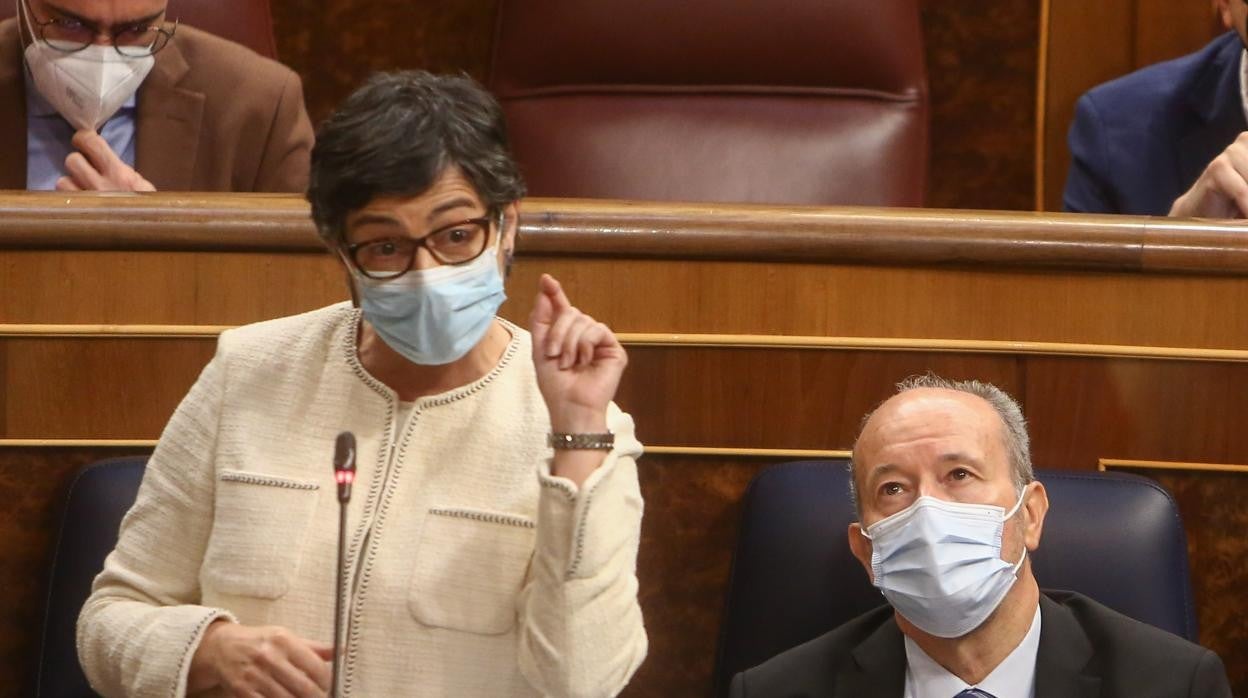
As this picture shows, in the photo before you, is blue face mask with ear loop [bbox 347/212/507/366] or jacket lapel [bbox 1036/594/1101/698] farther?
jacket lapel [bbox 1036/594/1101/698]

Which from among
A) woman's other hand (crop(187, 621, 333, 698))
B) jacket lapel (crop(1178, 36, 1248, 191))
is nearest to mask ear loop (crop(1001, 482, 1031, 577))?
woman's other hand (crop(187, 621, 333, 698))

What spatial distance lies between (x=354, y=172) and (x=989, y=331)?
0.52m

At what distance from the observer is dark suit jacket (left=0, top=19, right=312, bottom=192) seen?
1569 mm

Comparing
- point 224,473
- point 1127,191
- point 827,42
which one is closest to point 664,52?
point 827,42

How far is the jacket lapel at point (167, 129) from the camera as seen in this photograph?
5.14 feet

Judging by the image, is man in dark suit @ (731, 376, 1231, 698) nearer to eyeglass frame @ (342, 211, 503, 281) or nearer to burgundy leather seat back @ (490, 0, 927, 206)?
eyeglass frame @ (342, 211, 503, 281)

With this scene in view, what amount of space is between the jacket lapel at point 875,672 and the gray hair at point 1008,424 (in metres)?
0.08

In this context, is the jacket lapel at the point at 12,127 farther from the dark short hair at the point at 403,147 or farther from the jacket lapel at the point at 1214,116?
the jacket lapel at the point at 1214,116

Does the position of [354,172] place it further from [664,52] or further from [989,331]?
[664,52]

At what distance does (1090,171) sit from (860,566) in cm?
56

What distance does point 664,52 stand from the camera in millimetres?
1768

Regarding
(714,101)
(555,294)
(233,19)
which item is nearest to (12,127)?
(233,19)

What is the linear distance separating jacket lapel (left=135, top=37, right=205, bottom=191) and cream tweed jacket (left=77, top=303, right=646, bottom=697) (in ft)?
1.69

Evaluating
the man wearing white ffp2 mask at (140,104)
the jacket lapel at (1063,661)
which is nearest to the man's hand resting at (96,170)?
the man wearing white ffp2 mask at (140,104)
